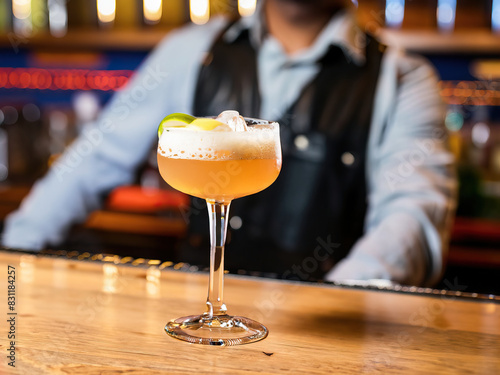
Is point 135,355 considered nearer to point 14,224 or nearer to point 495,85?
point 14,224

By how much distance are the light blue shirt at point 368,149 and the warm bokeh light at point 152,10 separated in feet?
2.52

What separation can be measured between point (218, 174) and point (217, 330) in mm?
218

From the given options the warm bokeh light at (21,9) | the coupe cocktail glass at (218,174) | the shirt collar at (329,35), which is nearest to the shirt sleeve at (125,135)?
the shirt collar at (329,35)

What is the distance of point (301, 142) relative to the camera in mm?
2340

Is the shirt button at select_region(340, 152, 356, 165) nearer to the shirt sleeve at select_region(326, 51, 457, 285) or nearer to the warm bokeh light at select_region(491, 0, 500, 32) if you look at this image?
the shirt sleeve at select_region(326, 51, 457, 285)

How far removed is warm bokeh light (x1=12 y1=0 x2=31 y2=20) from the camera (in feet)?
11.6

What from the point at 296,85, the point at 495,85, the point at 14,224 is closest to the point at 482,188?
the point at 495,85

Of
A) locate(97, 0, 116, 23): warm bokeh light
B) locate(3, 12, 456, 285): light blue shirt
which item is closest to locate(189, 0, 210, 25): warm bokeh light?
locate(97, 0, 116, 23): warm bokeh light

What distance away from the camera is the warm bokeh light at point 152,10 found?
10.9ft

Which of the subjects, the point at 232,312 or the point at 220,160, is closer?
the point at 220,160

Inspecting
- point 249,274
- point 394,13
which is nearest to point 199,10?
point 394,13

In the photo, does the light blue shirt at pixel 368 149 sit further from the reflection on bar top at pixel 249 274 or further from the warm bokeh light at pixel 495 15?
the warm bokeh light at pixel 495 15

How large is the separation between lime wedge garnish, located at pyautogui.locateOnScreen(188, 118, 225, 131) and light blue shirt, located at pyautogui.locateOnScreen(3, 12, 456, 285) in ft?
3.69

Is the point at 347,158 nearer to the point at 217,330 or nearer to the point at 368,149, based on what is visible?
the point at 368,149
